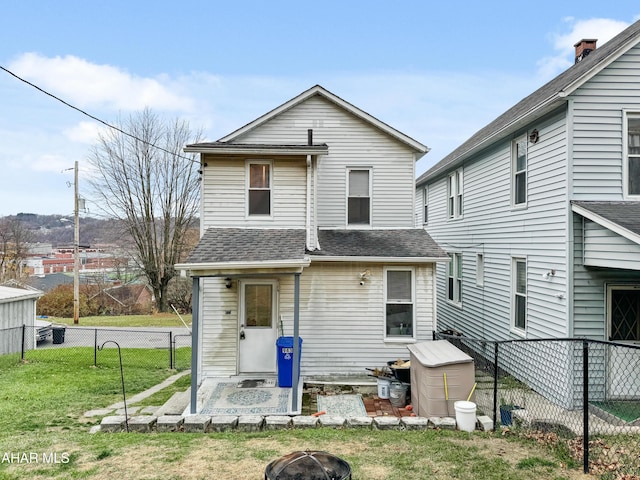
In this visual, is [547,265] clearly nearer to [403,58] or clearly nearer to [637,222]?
[637,222]

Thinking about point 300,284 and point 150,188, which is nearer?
→ point 300,284

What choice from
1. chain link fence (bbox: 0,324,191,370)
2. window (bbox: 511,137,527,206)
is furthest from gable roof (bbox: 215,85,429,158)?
chain link fence (bbox: 0,324,191,370)

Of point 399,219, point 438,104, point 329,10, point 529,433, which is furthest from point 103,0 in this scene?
point 438,104

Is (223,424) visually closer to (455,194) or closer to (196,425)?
(196,425)

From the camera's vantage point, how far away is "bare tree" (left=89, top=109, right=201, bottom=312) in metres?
26.1

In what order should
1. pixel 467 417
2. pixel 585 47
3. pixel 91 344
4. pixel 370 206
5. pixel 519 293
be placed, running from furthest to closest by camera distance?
1. pixel 91 344
2. pixel 585 47
3. pixel 370 206
4. pixel 519 293
5. pixel 467 417

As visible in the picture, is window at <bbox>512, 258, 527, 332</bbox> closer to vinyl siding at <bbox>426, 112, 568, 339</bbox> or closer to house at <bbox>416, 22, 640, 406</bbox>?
house at <bbox>416, 22, 640, 406</bbox>

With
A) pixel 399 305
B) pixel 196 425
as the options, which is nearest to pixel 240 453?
pixel 196 425

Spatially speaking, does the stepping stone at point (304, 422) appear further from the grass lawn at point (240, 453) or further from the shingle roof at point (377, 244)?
the shingle roof at point (377, 244)

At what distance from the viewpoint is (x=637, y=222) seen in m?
6.43

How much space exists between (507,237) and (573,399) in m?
4.12

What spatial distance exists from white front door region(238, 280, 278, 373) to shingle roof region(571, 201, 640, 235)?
21.3ft

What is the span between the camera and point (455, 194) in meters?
14.4

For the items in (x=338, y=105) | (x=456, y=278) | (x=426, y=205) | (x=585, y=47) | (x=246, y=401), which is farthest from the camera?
(x=426, y=205)
